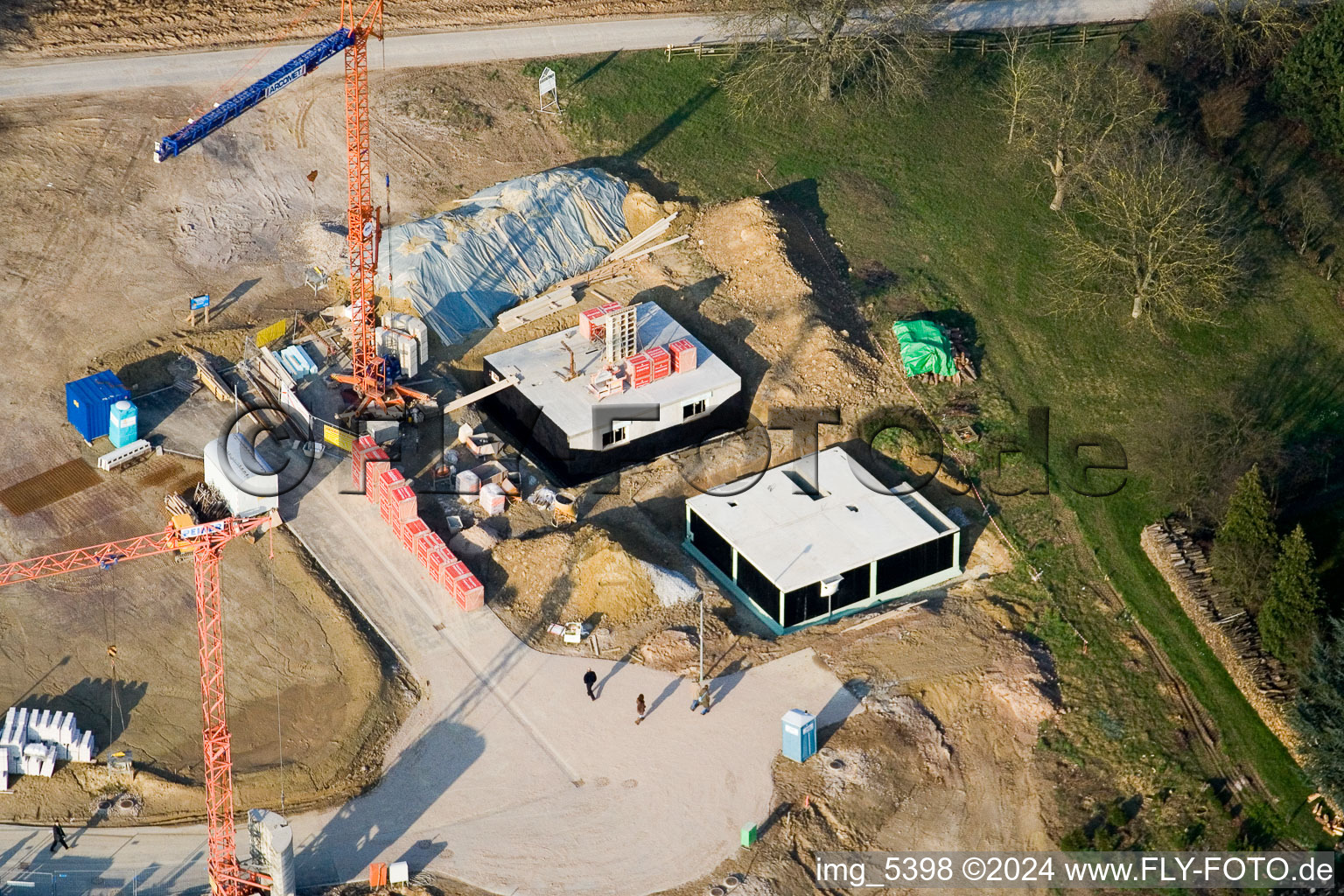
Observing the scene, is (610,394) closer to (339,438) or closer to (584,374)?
(584,374)

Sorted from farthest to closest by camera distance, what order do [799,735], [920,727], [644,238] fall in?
[644,238] → [920,727] → [799,735]

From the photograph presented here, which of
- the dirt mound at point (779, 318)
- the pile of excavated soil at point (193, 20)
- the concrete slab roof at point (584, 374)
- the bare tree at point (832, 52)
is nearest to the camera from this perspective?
the concrete slab roof at point (584, 374)

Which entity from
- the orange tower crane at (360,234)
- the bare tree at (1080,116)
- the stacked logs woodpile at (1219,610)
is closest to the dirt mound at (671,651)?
the orange tower crane at (360,234)

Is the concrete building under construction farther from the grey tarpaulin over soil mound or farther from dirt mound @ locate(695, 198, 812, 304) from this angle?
dirt mound @ locate(695, 198, 812, 304)

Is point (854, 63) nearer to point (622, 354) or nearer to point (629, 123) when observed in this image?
point (629, 123)

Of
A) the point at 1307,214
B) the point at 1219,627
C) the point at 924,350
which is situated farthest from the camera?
the point at 1307,214

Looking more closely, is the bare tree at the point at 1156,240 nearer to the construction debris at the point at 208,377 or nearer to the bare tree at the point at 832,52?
the bare tree at the point at 832,52

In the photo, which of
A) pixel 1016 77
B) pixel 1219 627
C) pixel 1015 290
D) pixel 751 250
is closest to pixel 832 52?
pixel 1016 77
